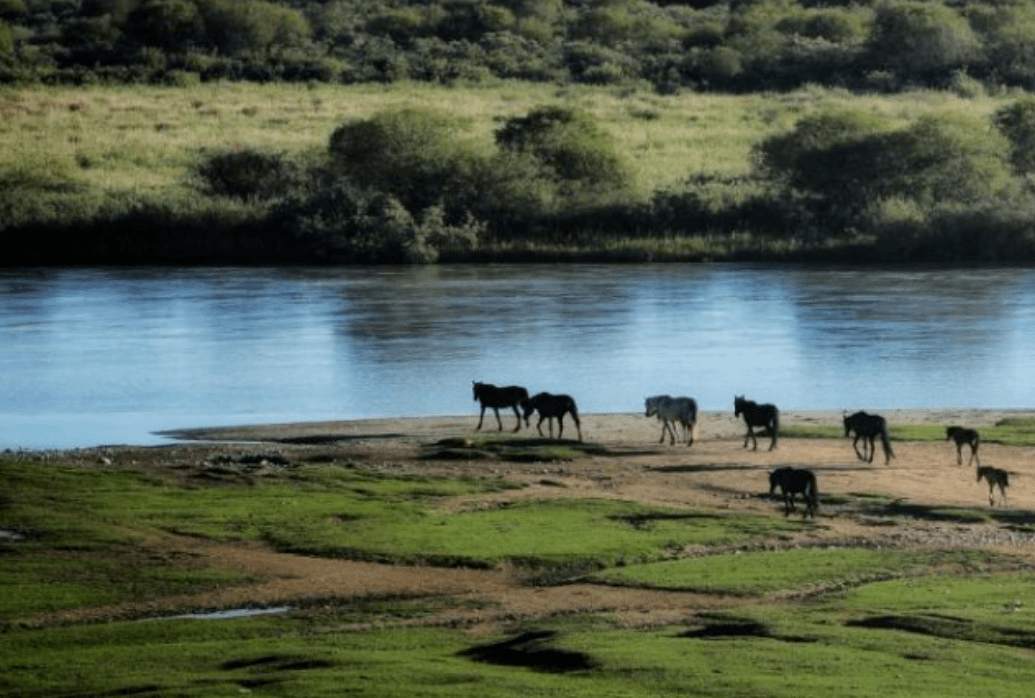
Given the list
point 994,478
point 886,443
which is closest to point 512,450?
point 886,443

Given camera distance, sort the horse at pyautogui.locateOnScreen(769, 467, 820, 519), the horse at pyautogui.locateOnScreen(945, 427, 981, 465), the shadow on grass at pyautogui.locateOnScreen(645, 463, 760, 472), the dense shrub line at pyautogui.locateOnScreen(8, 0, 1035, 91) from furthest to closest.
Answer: the dense shrub line at pyautogui.locateOnScreen(8, 0, 1035, 91)
the horse at pyautogui.locateOnScreen(945, 427, 981, 465)
the shadow on grass at pyautogui.locateOnScreen(645, 463, 760, 472)
the horse at pyautogui.locateOnScreen(769, 467, 820, 519)

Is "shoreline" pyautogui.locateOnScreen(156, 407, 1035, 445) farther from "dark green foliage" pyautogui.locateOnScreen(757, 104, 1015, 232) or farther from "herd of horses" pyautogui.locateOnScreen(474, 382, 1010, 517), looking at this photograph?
"dark green foliage" pyautogui.locateOnScreen(757, 104, 1015, 232)

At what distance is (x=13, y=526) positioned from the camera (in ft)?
100

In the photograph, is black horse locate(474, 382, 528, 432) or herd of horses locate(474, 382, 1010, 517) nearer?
herd of horses locate(474, 382, 1010, 517)

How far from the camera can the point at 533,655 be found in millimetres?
23109

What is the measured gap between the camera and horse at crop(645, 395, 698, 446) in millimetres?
37938

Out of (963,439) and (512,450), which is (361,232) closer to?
(512,450)

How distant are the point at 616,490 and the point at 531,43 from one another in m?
89.1

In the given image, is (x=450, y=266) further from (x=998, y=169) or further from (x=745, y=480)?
(x=745, y=480)

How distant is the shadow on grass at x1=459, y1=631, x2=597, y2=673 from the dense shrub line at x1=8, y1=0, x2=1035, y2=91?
83676 mm

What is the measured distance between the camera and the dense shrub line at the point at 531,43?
108938 mm

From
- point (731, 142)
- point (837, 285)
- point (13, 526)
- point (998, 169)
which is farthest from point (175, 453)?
point (731, 142)

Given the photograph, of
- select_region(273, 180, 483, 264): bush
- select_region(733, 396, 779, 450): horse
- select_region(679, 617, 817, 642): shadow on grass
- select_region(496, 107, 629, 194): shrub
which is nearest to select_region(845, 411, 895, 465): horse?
select_region(733, 396, 779, 450): horse

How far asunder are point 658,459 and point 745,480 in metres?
2.32
